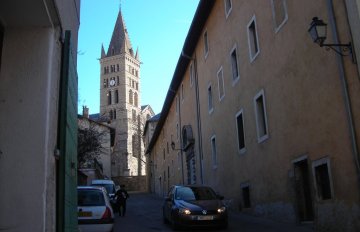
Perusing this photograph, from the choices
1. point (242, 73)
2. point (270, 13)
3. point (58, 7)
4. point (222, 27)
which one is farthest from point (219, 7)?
point (58, 7)

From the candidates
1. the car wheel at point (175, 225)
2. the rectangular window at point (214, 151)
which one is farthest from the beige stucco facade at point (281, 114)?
the car wheel at point (175, 225)

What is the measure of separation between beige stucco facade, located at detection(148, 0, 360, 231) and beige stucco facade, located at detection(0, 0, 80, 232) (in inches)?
299

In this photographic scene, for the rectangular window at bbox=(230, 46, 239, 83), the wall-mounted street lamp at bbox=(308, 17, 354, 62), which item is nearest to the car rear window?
the wall-mounted street lamp at bbox=(308, 17, 354, 62)

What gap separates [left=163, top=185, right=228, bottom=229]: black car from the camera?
542 inches

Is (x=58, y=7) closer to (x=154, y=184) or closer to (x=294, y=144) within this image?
(x=294, y=144)

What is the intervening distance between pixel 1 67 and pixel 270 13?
12.3m

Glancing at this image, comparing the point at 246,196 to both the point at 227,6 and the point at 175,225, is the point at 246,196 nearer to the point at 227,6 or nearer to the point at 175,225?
the point at 175,225

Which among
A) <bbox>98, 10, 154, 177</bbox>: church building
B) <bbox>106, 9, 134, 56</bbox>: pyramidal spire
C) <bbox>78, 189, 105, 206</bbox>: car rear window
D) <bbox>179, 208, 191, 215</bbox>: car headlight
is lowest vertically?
<bbox>179, 208, 191, 215</bbox>: car headlight

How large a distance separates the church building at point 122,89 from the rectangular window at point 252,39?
309 ft

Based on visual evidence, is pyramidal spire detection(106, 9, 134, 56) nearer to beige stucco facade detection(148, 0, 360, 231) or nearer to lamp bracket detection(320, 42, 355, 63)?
beige stucco facade detection(148, 0, 360, 231)

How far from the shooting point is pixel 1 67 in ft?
14.2

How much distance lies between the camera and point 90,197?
12.4 m

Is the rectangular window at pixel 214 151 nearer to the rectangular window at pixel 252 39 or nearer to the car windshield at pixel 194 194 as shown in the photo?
the rectangular window at pixel 252 39

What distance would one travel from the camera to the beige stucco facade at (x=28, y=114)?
4082 millimetres
